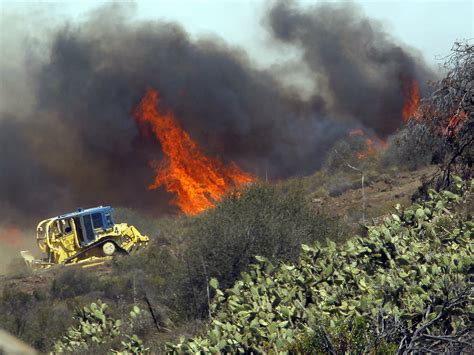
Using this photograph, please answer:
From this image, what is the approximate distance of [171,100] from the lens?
4181 centimetres

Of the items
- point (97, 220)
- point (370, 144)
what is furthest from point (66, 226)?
point (370, 144)

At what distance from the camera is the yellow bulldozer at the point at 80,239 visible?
32.1m

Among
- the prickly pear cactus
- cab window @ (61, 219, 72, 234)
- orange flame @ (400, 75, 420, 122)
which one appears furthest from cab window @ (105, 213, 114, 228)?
orange flame @ (400, 75, 420, 122)

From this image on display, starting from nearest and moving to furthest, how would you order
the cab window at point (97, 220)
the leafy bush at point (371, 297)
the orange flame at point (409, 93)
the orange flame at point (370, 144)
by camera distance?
the leafy bush at point (371, 297) → the cab window at point (97, 220) → the orange flame at point (370, 144) → the orange flame at point (409, 93)

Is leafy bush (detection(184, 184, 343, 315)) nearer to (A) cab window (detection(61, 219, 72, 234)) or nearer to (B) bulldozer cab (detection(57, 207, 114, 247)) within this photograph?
(B) bulldozer cab (detection(57, 207, 114, 247))

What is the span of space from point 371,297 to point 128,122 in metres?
34.1

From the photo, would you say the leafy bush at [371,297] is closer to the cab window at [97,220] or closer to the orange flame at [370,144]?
the cab window at [97,220]

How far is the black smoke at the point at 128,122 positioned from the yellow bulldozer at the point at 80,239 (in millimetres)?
7237

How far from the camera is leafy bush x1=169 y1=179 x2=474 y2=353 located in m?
7.69

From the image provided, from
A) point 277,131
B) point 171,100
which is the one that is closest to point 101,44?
point 171,100

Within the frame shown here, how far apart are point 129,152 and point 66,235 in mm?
9426

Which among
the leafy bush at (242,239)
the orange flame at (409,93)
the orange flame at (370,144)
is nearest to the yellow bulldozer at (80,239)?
the leafy bush at (242,239)

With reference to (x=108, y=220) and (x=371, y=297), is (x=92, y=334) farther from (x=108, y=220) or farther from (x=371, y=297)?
(x=108, y=220)

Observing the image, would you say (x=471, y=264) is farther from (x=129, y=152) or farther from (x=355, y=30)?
(x=355, y=30)
